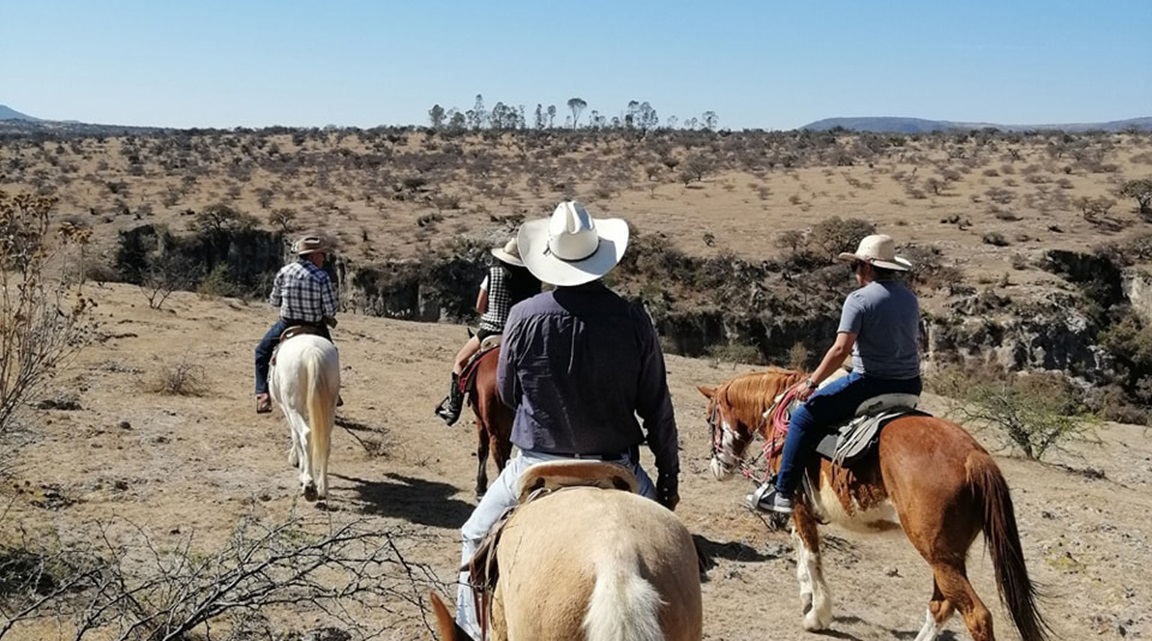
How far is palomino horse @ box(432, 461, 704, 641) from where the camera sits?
8.66 ft

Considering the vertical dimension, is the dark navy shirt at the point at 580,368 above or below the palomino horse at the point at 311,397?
above

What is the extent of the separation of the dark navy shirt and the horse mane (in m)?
2.96

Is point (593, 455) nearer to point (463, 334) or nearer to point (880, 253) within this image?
point (880, 253)

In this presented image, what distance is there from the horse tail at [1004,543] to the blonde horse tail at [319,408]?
5.01 m

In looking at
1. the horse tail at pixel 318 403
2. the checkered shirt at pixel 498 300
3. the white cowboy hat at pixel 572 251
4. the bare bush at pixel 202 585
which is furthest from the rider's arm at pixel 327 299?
the white cowboy hat at pixel 572 251

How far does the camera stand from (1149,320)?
27.6 meters

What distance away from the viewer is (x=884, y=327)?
5.36m

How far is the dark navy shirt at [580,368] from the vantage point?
11.6 feet

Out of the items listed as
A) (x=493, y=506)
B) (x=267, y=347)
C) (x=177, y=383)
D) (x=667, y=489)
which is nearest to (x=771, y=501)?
(x=667, y=489)

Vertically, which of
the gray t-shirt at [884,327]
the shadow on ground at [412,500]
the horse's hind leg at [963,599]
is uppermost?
the gray t-shirt at [884,327]

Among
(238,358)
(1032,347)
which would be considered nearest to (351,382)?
(238,358)

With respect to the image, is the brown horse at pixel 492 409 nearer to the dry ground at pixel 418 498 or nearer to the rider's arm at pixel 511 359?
the dry ground at pixel 418 498

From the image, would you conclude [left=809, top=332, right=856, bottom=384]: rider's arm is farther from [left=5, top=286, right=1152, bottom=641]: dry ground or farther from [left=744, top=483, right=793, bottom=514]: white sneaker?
[left=5, top=286, right=1152, bottom=641]: dry ground

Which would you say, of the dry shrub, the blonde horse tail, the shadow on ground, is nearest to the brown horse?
the shadow on ground
